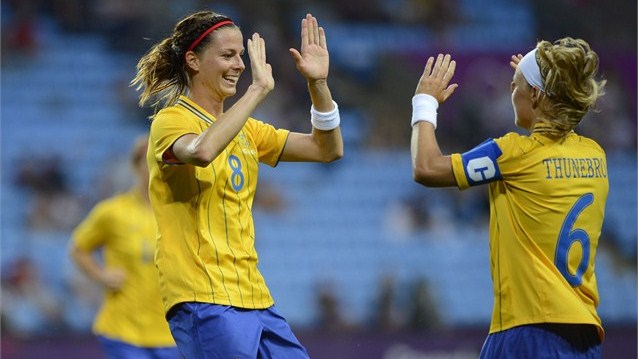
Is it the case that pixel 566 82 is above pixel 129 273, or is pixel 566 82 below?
above

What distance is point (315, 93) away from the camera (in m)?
4.72

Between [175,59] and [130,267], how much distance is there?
2.50m

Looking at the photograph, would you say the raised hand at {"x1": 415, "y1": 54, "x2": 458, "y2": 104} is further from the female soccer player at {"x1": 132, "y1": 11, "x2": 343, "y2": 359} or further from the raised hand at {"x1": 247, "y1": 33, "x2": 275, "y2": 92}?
the raised hand at {"x1": 247, "y1": 33, "x2": 275, "y2": 92}

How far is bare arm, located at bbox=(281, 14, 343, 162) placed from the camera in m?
4.65

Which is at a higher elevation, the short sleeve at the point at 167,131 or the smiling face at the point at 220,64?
the smiling face at the point at 220,64

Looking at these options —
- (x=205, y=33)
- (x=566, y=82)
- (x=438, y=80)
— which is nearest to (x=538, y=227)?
(x=566, y=82)

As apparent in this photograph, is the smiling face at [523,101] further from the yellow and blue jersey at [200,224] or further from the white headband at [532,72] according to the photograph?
the yellow and blue jersey at [200,224]

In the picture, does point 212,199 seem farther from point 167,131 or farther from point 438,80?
point 438,80

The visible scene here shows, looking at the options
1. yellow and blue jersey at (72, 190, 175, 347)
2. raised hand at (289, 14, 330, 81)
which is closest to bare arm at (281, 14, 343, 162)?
raised hand at (289, 14, 330, 81)

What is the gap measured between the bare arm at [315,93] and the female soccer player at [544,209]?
1.84ft

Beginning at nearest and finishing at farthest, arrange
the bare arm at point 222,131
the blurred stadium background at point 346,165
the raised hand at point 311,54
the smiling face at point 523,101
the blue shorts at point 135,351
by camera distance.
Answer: the bare arm at point 222,131
the smiling face at point 523,101
the raised hand at point 311,54
the blue shorts at point 135,351
the blurred stadium background at point 346,165

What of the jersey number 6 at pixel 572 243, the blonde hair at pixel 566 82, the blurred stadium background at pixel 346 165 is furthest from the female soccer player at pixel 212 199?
the blurred stadium background at pixel 346 165

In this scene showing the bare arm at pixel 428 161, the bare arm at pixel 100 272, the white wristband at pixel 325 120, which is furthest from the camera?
the bare arm at pixel 100 272

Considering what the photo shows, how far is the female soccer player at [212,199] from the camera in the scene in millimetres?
4227
